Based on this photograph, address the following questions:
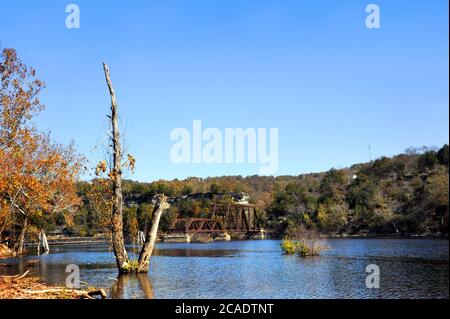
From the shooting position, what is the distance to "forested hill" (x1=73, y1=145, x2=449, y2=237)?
234ft

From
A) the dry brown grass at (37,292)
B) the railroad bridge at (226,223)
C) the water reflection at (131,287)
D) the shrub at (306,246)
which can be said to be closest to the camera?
the dry brown grass at (37,292)

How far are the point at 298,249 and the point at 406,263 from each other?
11055 mm

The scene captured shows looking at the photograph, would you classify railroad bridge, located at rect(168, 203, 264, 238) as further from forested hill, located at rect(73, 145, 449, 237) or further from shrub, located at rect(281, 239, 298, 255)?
shrub, located at rect(281, 239, 298, 255)

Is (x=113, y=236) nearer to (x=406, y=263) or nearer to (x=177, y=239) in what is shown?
(x=406, y=263)

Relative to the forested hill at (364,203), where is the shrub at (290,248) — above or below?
below

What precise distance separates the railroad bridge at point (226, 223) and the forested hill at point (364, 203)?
2.75 m

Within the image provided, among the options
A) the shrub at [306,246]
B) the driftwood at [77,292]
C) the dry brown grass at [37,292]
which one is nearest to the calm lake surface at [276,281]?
the driftwood at [77,292]

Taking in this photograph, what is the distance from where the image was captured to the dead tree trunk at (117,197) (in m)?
25.3

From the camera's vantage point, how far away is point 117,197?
1006 inches

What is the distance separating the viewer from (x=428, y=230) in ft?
226

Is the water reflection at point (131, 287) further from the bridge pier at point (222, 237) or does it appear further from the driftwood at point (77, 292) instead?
the bridge pier at point (222, 237)

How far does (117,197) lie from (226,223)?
268 ft

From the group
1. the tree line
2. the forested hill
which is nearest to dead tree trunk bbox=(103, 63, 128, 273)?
the tree line
